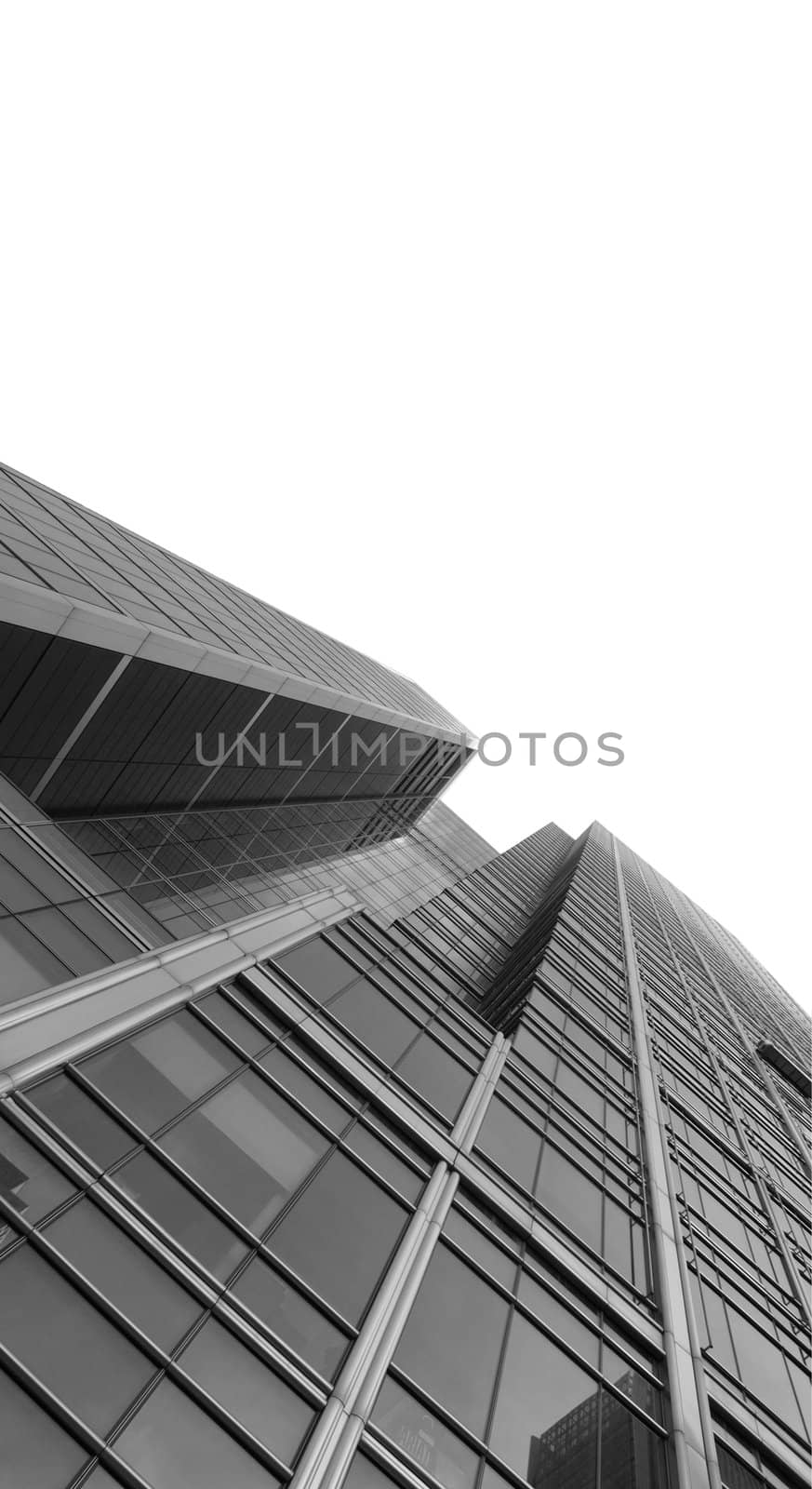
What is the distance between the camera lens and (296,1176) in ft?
35.3

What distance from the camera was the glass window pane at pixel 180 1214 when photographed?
882cm

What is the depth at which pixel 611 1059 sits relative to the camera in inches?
919

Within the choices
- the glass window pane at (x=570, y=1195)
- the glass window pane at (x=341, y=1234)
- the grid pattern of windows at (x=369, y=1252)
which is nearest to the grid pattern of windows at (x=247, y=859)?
the grid pattern of windows at (x=369, y=1252)

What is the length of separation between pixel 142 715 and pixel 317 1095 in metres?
15.0

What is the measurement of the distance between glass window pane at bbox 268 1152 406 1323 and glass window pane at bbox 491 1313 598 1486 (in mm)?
2159

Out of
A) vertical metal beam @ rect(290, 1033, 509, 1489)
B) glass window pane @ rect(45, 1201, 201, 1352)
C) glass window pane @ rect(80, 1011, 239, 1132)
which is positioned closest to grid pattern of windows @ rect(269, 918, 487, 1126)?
vertical metal beam @ rect(290, 1033, 509, 1489)

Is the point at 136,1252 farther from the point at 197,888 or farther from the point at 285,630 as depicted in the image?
the point at 285,630

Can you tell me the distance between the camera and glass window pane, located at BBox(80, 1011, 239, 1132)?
9844mm

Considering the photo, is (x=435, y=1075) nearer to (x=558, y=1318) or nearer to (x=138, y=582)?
(x=558, y=1318)

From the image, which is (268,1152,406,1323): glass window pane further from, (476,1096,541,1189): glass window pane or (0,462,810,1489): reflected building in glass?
(476,1096,541,1189): glass window pane

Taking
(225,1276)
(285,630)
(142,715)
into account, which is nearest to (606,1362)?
(225,1276)

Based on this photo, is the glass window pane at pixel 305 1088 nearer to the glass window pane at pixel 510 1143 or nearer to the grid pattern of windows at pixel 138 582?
the glass window pane at pixel 510 1143

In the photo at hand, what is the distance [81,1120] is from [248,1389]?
3.19 m

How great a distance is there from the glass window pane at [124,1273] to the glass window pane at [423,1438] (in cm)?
252
